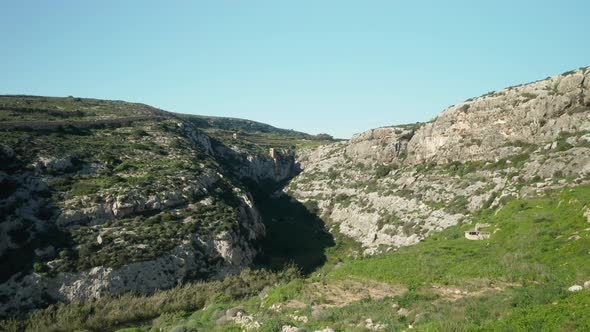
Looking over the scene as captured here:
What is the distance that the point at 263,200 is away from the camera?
96.1 meters

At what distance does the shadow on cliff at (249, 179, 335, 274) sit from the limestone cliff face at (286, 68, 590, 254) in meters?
4.14

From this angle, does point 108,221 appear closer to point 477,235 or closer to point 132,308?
point 132,308

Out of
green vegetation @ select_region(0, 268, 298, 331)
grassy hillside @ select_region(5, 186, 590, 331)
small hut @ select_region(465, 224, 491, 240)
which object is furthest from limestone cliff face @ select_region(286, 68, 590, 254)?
green vegetation @ select_region(0, 268, 298, 331)

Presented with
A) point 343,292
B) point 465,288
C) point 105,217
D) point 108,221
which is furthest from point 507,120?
point 105,217

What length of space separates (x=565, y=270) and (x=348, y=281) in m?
15.2

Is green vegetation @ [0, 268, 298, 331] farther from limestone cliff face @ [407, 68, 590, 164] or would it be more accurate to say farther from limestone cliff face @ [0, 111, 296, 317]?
limestone cliff face @ [407, 68, 590, 164]

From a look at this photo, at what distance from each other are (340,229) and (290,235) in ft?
33.7

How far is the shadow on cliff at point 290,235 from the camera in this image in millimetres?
60728

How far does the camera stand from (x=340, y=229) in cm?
7294

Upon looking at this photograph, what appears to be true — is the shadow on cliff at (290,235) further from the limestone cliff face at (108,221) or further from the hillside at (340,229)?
the limestone cliff face at (108,221)

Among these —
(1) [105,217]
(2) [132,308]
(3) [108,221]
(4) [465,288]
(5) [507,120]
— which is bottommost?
(2) [132,308]

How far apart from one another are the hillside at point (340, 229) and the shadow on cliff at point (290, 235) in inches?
17.0

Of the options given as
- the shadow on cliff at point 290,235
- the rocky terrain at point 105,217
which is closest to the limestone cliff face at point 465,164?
the shadow on cliff at point 290,235

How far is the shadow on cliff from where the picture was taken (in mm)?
60728
